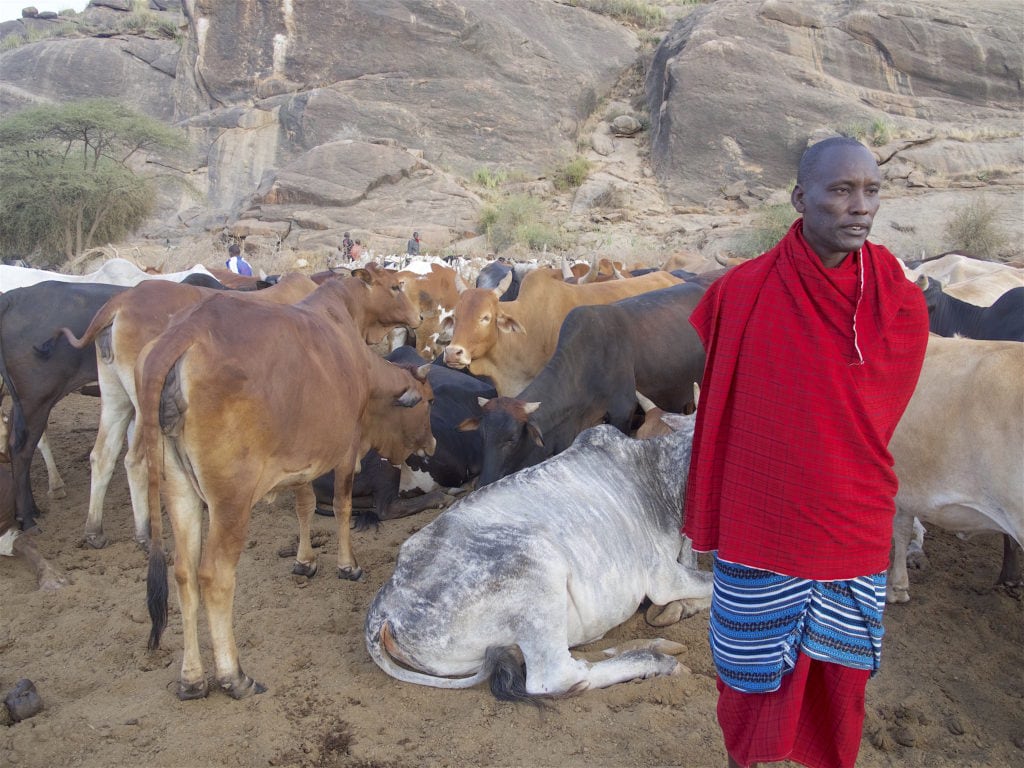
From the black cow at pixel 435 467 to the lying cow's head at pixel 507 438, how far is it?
1.45 ft

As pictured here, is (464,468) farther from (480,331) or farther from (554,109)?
(554,109)

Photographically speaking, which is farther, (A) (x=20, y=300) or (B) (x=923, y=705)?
(A) (x=20, y=300)

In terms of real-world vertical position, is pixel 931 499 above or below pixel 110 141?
above

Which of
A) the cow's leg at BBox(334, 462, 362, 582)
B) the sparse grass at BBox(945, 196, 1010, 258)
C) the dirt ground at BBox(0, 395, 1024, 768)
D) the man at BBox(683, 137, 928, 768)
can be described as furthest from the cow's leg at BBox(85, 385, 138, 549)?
the sparse grass at BBox(945, 196, 1010, 258)

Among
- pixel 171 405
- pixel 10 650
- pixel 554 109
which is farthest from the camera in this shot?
pixel 554 109

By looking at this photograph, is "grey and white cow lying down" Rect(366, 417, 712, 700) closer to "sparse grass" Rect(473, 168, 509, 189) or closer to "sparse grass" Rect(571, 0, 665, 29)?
"sparse grass" Rect(473, 168, 509, 189)

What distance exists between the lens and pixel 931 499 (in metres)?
3.76

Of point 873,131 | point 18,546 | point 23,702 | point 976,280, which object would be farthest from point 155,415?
point 873,131

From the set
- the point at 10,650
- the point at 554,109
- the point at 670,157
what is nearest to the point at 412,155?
the point at 554,109

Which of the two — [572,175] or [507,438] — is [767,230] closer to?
[572,175]

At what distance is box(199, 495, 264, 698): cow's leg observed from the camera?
3.46 metres

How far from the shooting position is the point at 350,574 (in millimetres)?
4902

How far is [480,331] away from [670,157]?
29.8m

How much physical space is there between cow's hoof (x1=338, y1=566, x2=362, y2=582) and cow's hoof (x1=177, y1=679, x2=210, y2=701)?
139 centimetres
